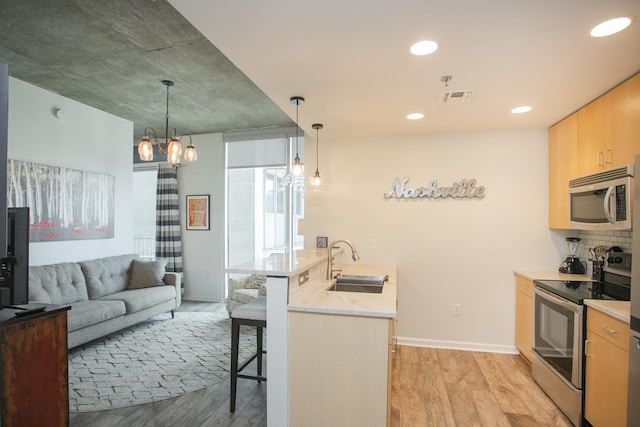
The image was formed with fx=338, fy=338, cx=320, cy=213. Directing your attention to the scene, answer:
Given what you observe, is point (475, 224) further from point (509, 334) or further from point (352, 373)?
point (352, 373)

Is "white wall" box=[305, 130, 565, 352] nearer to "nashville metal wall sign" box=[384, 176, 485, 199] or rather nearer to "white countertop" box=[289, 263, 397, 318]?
"nashville metal wall sign" box=[384, 176, 485, 199]

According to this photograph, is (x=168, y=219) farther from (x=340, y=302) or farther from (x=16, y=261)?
(x=340, y=302)

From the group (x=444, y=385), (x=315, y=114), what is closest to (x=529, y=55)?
(x=315, y=114)

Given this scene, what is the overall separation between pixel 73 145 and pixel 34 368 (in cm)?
322

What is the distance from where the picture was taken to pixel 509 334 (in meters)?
3.69

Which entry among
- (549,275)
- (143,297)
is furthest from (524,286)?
(143,297)

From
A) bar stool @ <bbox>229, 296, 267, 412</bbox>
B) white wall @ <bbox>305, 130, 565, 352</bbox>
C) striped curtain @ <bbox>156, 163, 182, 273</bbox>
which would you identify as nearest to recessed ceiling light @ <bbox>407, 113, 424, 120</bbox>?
white wall @ <bbox>305, 130, 565, 352</bbox>

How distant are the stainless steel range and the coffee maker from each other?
1.47 ft

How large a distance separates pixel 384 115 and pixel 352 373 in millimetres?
2284

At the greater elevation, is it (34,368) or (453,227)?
(453,227)

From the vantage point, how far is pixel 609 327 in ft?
6.84

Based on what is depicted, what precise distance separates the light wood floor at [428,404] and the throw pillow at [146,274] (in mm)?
2290

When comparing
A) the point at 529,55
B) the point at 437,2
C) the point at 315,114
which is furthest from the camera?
the point at 315,114

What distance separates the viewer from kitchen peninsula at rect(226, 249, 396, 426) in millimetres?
2012
